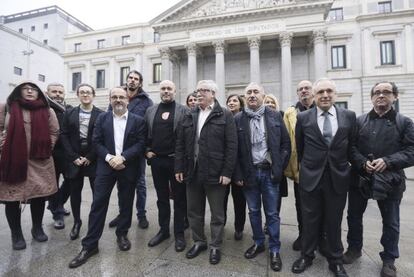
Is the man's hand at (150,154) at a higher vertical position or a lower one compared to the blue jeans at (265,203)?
higher

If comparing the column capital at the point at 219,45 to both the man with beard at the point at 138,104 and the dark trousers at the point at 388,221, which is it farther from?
the dark trousers at the point at 388,221

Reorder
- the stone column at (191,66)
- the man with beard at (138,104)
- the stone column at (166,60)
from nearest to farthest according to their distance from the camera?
the man with beard at (138,104)
the stone column at (191,66)
the stone column at (166,60)

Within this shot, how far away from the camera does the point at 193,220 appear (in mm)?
3701

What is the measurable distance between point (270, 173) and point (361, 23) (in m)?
27.5

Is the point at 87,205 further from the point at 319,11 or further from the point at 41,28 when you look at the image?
the point at 41,28

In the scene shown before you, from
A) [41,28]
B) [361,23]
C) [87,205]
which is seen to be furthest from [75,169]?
[41,28]

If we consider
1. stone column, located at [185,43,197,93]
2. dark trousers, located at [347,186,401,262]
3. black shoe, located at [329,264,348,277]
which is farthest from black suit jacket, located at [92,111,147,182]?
stone column, located at [185,43,197,93]

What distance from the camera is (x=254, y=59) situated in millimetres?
24172

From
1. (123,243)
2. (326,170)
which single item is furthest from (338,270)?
(123,243)

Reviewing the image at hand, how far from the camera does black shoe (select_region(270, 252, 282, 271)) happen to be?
10.6ft

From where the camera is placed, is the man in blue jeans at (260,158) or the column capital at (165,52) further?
the column capital at (165,52)

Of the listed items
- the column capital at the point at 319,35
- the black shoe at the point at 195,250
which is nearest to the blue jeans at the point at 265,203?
the black shoe at the point at 195,250

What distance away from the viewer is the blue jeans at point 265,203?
349cm

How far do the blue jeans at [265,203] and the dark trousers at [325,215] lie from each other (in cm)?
35
